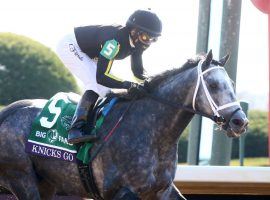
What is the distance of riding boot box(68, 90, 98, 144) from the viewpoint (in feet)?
16.9

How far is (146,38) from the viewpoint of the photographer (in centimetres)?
522

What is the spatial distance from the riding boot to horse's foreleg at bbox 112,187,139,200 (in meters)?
0.41

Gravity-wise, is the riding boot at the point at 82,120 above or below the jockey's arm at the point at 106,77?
below

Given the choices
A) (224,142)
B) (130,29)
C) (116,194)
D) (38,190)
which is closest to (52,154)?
(38,190)

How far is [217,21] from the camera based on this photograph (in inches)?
323

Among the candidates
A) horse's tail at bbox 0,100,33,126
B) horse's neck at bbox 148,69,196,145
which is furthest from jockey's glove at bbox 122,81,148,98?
horse's tail at bbox 0,100,33,126

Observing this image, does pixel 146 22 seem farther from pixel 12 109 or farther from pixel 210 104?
pixel 12 109

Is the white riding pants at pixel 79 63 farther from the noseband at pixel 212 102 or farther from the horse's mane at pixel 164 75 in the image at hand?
the noseband at pixel 212 102

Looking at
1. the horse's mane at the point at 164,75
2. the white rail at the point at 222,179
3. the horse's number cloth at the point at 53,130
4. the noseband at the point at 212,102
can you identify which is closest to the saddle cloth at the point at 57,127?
the horse's number cloth at the point at 53,130

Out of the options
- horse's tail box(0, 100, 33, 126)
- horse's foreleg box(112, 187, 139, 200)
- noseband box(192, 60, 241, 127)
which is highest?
noseband box(192, 60, 241, 127)

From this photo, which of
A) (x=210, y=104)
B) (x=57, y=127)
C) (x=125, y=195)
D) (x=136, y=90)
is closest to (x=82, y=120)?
(x=57, y=127)

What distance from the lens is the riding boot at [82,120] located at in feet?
16.9

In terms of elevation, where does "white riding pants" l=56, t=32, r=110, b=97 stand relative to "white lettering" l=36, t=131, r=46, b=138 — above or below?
above

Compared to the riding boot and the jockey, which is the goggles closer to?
the jockey
